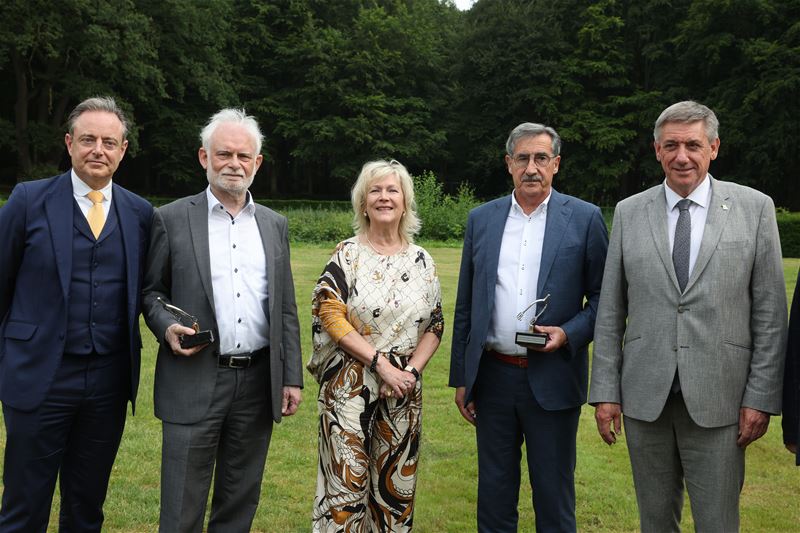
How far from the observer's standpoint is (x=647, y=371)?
10.5 feet

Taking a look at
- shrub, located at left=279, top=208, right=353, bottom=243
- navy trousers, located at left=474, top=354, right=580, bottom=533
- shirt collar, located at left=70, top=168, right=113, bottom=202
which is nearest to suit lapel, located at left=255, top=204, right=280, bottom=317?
shirt collar, located at left=70, top=168, right=113, bottom=202

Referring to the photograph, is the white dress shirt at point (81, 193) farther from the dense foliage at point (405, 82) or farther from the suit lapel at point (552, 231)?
the dense foliage at point (405, 82)

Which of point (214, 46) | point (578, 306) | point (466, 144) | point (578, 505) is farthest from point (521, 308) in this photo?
point (466, 144)

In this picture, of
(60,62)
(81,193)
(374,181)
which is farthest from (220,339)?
(60,62)

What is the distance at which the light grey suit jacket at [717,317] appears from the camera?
3.07 meters

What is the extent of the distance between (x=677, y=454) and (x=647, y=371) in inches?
16.1

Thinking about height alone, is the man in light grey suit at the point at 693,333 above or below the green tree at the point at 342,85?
below

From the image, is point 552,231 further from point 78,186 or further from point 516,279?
point 78,186

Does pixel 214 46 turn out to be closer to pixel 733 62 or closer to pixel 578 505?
pixel 733 62

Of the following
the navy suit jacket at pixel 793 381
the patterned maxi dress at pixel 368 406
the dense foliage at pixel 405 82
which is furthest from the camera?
the dense foliage at pixel 405 82

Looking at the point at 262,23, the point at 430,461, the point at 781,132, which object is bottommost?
the point at 430,461

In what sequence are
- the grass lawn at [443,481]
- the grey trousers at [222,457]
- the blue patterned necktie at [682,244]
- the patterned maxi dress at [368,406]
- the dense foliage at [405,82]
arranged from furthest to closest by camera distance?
the dense foliage at [405,82], the grass lawn at [443,481], the patterned maxi dress at [368,406], the grey trousers at [222,457], the blue patterned necktie at [682,244]

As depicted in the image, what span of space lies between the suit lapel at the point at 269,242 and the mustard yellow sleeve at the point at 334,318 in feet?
0.80

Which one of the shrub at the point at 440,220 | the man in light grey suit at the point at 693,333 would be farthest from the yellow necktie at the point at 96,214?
the shrub at the point at 440,220
